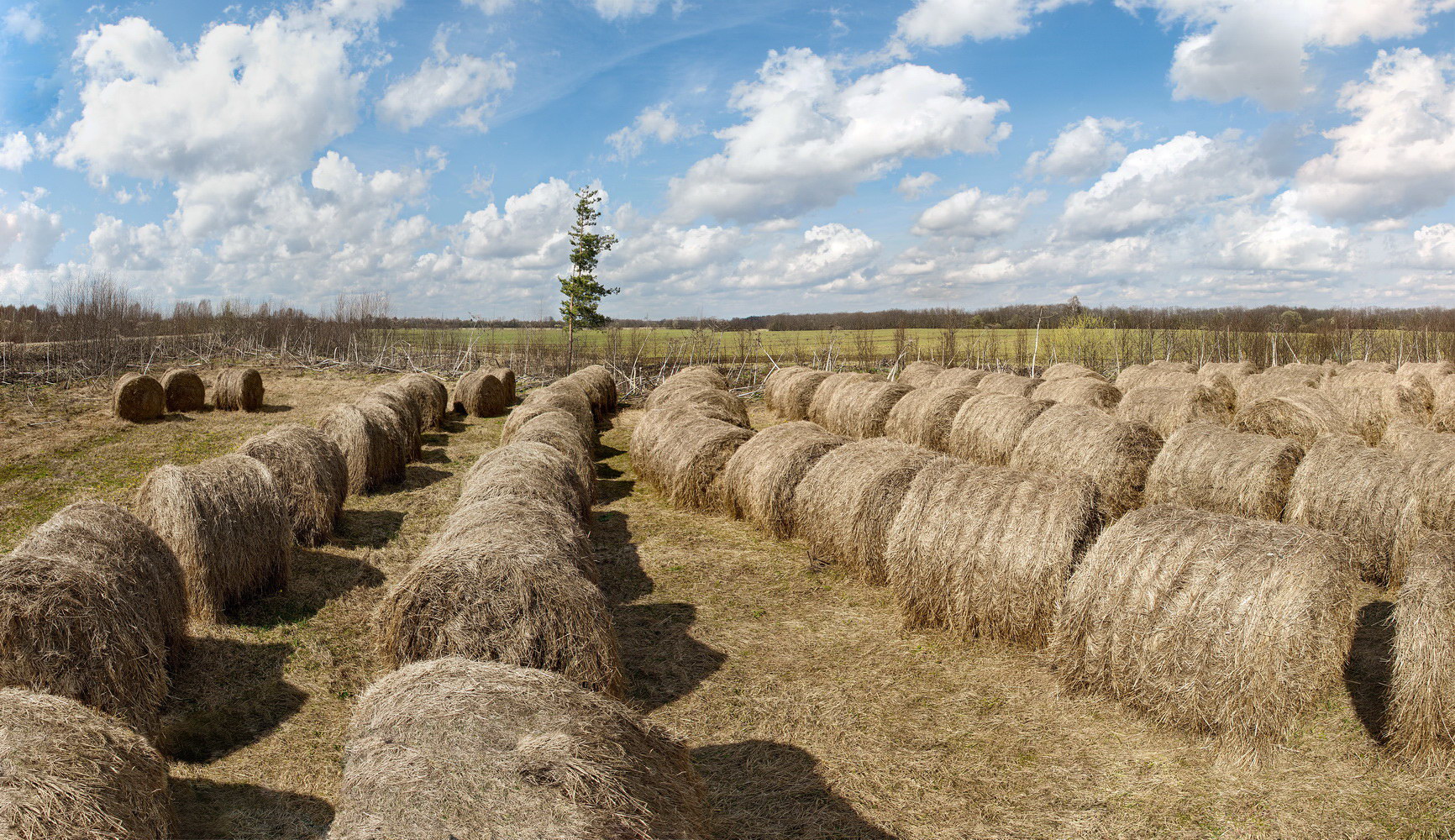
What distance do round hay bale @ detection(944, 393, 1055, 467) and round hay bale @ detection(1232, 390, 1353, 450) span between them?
3596 millimetres

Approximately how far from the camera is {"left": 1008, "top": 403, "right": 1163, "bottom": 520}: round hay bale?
11977 millimetres

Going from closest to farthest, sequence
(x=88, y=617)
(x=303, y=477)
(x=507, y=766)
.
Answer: (x=507, y=766) → (x=88, y=617) → (x=303, y=477)

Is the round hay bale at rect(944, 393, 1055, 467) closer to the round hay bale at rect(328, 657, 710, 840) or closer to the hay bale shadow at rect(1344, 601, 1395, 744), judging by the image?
the hay bale shadow at rect(1344, 601, 1395, 744)

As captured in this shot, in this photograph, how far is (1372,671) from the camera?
7.08 metres

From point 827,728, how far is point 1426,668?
14.7 feet

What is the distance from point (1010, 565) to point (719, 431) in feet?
22.2

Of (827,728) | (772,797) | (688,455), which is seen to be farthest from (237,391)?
(772,797)

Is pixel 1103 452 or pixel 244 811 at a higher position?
pixel 1103 452

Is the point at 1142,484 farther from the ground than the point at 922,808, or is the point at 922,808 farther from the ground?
the point at 1142,484

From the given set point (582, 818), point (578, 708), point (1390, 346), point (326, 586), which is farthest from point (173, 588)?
point (1390, 346)

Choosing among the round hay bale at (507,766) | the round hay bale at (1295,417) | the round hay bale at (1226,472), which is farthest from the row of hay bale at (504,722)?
the round hay bale at (1295,417)

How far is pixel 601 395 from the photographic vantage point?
2503cm

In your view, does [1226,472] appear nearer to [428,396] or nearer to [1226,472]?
[1226,472]

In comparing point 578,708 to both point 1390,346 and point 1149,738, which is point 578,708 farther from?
point 1390,346
